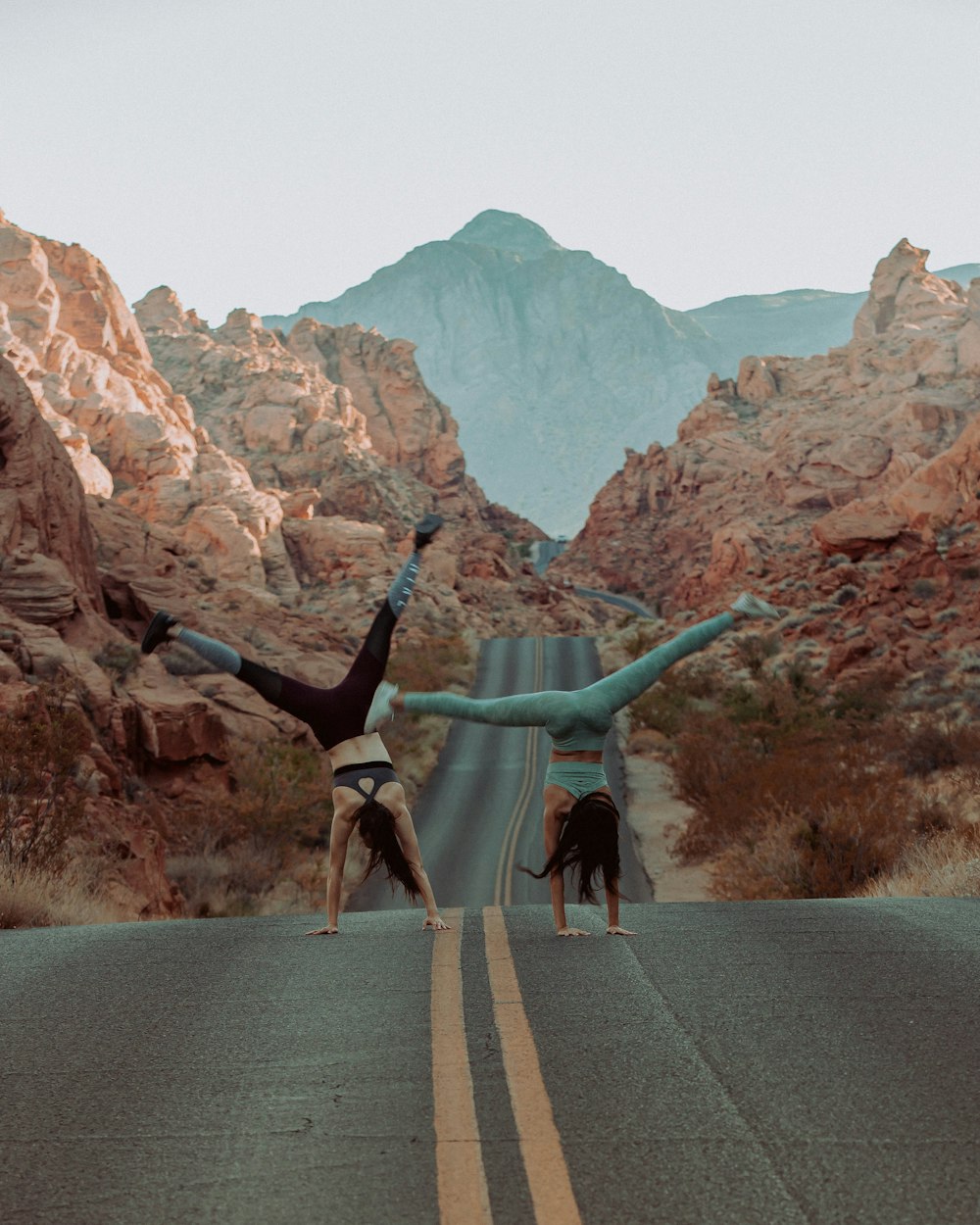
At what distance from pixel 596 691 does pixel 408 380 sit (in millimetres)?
129021

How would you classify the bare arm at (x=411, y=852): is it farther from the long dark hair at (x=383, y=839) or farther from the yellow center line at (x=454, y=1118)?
the yellow center line at (x=454, y=1118)

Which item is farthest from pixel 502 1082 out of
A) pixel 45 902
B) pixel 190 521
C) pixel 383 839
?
pixel 190 521

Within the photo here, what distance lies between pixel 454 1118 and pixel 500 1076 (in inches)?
19.0

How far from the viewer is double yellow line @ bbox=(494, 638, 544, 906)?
2988 cm

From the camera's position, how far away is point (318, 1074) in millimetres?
4836

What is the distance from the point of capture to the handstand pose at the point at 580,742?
26.0 feet

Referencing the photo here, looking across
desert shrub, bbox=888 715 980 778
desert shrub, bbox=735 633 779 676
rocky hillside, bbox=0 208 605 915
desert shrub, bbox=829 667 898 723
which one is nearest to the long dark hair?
Result: rocky hillside, bbox=0 208 605 915

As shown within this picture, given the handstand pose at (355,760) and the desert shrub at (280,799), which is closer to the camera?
the handstand pose at (355,760)

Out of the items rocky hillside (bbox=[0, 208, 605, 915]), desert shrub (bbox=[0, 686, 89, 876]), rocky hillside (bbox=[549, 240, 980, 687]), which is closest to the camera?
desert shrub (bbox=[0, 686, 89, 876])

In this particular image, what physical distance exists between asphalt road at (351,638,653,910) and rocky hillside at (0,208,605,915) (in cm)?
543

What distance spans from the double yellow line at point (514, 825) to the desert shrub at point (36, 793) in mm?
6874

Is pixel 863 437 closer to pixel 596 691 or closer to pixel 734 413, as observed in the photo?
pixel 734 413

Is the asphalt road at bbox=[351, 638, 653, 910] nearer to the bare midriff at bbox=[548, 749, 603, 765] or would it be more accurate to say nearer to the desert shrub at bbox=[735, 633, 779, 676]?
the desert shrub at bbox=[735, 633, 779, 676]

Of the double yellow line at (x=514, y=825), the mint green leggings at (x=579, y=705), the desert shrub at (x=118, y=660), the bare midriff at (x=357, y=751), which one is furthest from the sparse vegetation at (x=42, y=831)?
the desert shrub at (x=118, y=660)
